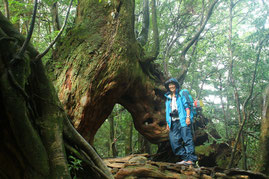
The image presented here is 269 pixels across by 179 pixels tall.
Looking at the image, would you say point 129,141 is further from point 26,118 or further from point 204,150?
point 26,118

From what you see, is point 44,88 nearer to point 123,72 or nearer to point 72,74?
point 72,74

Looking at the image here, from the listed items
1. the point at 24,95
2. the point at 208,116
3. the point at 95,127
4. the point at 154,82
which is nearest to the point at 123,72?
the point at 95,127

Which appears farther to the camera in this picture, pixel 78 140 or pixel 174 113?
pixel 174 113

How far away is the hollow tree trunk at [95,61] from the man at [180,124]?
1374 millimetres

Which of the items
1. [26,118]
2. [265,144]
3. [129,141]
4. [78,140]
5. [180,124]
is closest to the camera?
[26,118]

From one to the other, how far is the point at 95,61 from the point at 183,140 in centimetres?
337

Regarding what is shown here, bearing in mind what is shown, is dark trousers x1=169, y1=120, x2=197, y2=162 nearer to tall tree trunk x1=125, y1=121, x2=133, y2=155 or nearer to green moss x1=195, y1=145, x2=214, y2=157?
green moss x1=195, y1=145, x2=214, y2=157

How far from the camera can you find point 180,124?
19.2ft

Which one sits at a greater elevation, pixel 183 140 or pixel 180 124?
pixel 180 124

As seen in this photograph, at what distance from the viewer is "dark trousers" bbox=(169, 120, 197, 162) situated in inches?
214

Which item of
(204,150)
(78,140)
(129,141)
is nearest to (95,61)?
(78,140)

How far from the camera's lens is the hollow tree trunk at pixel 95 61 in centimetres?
415

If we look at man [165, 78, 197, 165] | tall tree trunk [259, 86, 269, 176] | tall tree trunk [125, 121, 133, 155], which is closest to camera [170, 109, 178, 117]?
man [165, 78, 197, 165]

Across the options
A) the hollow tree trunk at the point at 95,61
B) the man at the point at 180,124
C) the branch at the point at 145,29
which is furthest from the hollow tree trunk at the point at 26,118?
the branch at the point at 145,29
